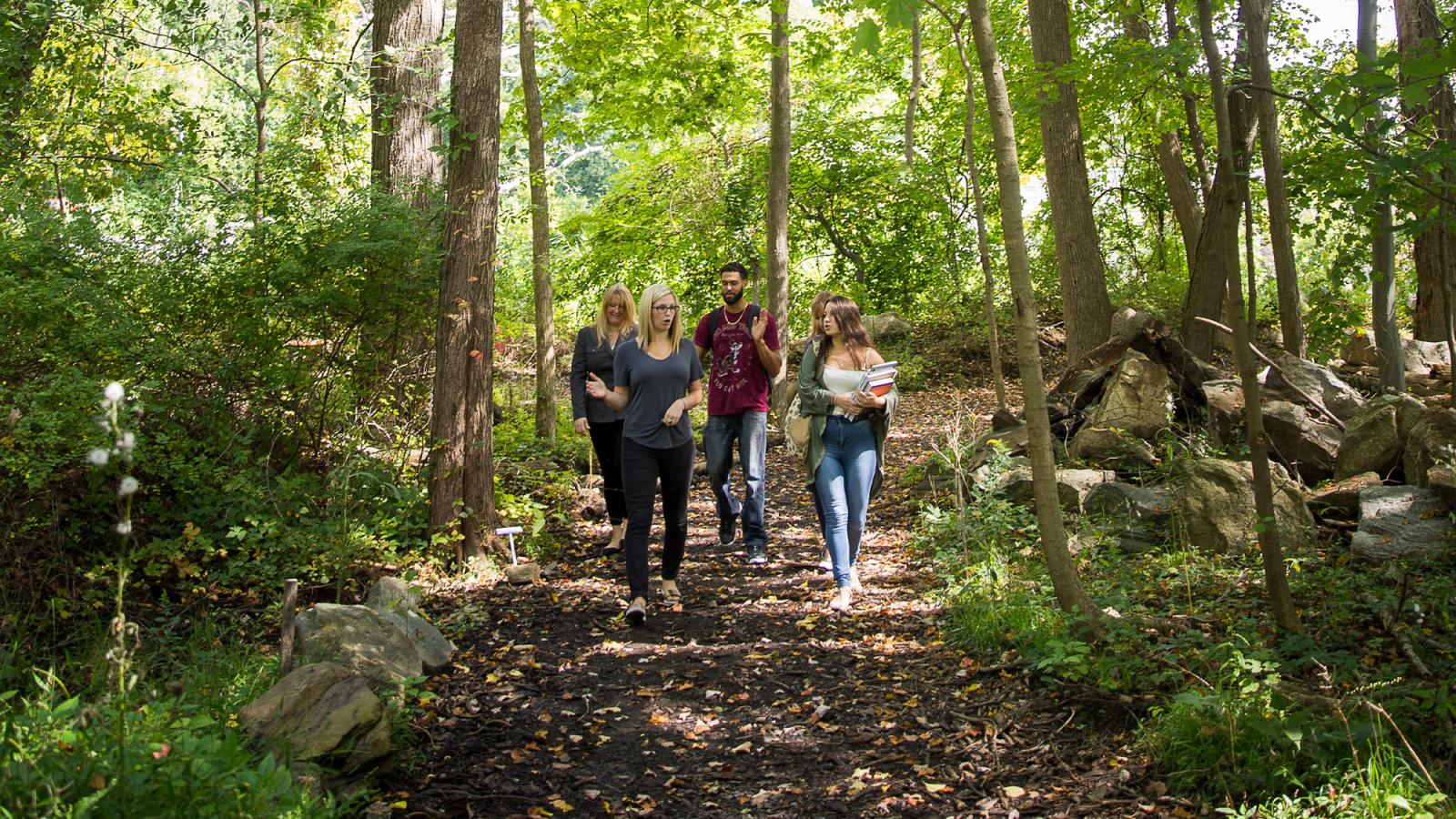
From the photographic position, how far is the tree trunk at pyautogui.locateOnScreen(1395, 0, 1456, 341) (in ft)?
17.9

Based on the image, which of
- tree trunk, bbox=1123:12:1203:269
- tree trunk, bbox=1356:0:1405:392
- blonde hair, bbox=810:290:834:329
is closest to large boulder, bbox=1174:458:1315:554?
blonde hair, bbox=810:290:834:329

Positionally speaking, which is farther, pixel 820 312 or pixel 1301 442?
pixel 1301 442

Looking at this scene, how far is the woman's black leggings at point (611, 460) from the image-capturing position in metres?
7.60

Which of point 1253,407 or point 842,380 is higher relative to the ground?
point 842,380

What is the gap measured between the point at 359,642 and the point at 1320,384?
7661 millimetres

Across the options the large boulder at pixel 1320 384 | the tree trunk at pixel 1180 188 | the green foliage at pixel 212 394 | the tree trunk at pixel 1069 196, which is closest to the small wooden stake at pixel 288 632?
the green foliage at pixel 212 394

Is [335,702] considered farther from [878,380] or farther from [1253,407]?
[1253,407]

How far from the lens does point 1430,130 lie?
298 inches

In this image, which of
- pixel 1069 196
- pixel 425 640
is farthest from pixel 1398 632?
pixel 1069 196

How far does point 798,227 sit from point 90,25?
12840mm

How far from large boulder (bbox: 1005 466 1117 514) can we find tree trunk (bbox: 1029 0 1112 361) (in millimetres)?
3829

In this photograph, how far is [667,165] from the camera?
18.0m

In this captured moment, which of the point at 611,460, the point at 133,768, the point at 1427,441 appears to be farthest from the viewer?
the point at 611,460

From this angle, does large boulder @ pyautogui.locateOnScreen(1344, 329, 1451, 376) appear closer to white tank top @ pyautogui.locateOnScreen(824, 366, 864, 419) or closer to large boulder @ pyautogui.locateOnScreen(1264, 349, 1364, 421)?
large boulder @ pyautogui.locateOnScreen(1264, 349, 1364, 421)
